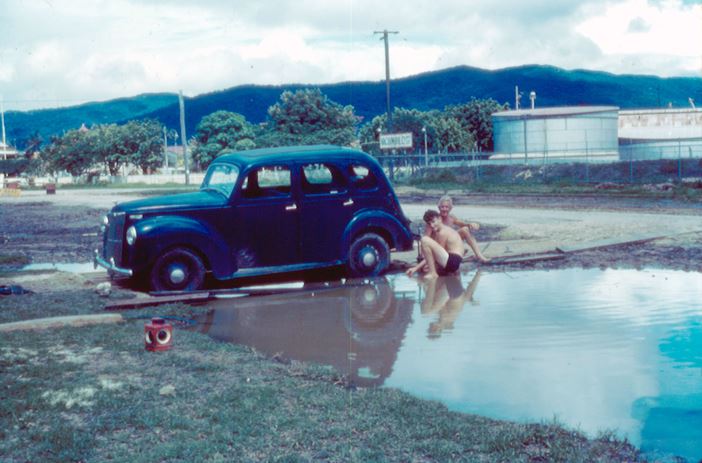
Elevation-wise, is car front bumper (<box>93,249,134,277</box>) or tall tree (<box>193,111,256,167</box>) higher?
tall tree (<box>193,111,256,167</box>)

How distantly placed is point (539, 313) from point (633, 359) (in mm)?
2053

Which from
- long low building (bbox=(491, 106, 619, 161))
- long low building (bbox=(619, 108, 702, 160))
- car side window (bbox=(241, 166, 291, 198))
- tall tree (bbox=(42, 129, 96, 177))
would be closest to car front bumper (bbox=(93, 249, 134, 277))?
car side window (bbox=(241, 166, 291, 198))

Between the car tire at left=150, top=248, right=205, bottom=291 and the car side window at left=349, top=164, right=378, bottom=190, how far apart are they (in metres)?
2.42

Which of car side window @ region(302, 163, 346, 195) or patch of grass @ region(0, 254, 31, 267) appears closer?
car side window @ region(302, 163, 346, 195)

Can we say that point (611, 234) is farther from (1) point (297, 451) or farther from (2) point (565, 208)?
(1) point (297, 451)

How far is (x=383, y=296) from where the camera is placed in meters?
9.80

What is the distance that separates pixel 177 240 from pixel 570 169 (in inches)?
1821

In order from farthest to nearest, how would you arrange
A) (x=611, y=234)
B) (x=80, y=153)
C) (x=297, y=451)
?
(x=80, y=153) < (x=611, y=234) < (x=297, y=451)

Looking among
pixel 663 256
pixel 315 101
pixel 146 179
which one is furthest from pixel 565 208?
pixel 146 179

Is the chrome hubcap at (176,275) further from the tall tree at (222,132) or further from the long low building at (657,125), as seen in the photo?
the long low building at (657,125)

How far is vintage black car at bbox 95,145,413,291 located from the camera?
973cm

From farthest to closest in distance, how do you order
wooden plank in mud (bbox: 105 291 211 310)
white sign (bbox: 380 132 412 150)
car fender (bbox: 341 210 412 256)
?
1. white sign (bbox: 380 132 412 150)
2. car fender (bbox: 341 210 412 256)
3. wooden plank in mud (bbox: 105 291 211 310)

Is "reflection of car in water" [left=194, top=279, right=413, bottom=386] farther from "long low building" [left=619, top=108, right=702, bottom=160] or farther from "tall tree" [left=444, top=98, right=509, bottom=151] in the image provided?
"tall tree" [left=444, top=98, right=509, bottom=151]

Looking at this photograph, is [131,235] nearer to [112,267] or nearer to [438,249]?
[112,267]
